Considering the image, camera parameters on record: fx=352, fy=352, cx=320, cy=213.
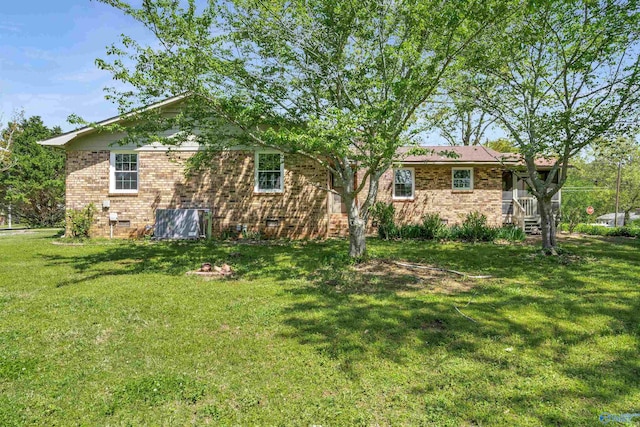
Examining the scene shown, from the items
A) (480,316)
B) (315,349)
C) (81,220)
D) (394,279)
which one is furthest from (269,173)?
(315,349)

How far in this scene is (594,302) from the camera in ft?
18.0

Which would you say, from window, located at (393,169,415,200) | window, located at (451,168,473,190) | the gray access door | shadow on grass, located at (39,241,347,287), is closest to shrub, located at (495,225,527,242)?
window, located at (451,168,473,190)

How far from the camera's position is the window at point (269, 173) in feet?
42.7

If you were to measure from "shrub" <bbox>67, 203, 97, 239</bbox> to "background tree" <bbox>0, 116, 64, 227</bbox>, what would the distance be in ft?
29.4

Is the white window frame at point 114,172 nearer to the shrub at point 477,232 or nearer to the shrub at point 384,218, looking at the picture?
the shrub at point 384,218

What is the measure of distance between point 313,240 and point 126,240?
664 centimetres

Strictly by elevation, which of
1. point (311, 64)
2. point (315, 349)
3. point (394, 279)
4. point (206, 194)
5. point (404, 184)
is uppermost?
point (311, 64)

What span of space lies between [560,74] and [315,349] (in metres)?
9.40

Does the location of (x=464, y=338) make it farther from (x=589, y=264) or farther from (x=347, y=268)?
(x=589, y=264)

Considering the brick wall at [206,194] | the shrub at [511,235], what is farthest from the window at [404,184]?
the shrub at [511,235]

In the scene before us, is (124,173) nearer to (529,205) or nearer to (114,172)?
(114,172)

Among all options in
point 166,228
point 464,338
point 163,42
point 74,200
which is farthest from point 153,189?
point 464,338

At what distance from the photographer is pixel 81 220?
1273 centimetres

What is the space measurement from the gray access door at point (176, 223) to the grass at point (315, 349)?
211 inches
